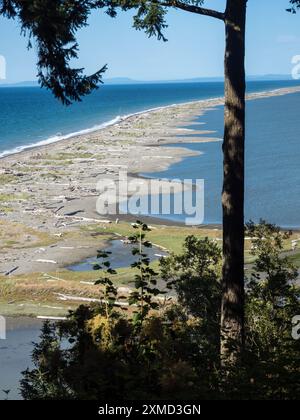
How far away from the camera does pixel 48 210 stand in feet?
137

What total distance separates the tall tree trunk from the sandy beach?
19777 mm

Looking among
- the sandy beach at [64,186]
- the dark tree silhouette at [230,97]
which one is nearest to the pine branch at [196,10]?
the dark tree silhouette at [230,97]

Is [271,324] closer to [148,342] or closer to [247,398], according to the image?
[148,342]

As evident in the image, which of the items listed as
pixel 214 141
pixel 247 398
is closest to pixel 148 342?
pixel 247 398

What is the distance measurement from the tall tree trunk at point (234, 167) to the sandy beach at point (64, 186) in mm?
19777

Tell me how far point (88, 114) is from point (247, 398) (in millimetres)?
139234

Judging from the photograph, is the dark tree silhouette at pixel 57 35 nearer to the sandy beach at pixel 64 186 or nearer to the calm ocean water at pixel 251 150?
the sandy beach at pixel 64 186

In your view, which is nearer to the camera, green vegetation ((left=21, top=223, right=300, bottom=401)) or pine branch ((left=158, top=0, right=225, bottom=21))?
green vegetation ((left=21, top=223, right=300, bottom=401))

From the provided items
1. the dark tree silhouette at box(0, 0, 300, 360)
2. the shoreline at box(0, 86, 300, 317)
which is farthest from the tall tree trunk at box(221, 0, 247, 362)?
the shoreline at box(0, 86, 300, 317)

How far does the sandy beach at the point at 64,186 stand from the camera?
3241 centimetres

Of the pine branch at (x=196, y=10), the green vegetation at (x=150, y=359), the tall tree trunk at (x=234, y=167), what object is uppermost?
the pine branch at (x=196, y=10)

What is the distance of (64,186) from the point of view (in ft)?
164

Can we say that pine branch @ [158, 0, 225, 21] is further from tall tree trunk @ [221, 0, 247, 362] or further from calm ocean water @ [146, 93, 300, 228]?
calm ocean water @ [146, 93, 300, 228]

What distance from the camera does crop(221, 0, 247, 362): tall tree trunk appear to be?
9.77 metres
